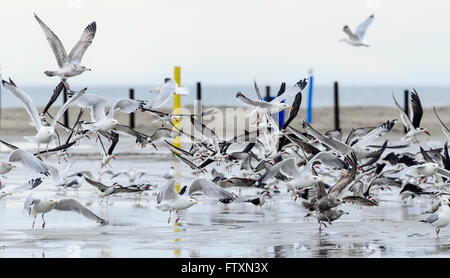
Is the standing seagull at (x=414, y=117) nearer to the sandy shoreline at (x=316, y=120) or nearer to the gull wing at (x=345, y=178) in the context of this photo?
the gull wing at (x=345, y=178)

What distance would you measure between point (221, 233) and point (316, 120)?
33158 millimetres

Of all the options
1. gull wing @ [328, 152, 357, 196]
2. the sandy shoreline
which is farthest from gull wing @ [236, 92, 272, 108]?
the sandy shoreline

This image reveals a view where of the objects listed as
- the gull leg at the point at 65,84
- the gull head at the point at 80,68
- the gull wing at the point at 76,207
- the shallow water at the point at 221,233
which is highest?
the gull head at the point at 80,68

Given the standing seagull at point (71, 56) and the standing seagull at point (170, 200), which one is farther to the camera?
the standing seagull at point (71, 56)

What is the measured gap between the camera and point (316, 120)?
43.9 metres

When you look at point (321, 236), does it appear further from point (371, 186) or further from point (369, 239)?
point (371, 186)

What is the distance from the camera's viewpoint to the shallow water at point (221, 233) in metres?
9.80

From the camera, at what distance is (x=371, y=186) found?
47.1ft

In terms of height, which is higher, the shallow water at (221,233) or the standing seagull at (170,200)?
the standing seagull at (170,200)

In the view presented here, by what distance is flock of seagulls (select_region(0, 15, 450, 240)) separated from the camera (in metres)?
11.8

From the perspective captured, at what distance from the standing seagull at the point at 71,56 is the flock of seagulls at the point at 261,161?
0.05 ft

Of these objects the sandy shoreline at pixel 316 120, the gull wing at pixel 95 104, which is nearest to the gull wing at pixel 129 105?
the gull wing at pixel 95 104

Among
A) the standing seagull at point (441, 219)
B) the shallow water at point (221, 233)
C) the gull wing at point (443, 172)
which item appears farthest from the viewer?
the gull wing at point (443, 172)
